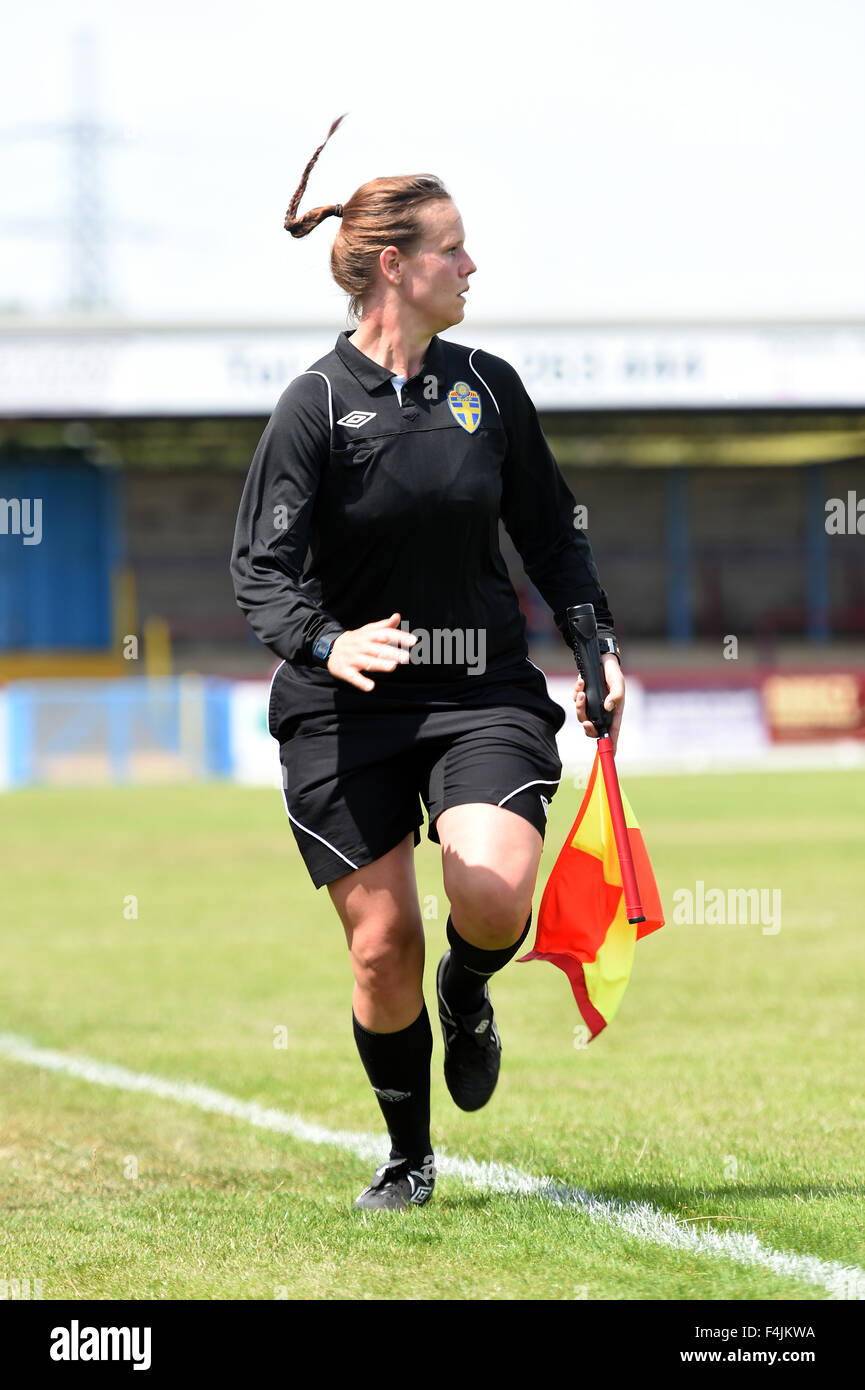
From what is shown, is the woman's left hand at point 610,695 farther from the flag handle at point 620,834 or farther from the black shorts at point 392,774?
the black shorts at point 392,774

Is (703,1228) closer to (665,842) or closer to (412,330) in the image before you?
(412,330)

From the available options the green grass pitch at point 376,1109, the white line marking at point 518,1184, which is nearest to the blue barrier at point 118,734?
the green grass pitch at point 376,1109

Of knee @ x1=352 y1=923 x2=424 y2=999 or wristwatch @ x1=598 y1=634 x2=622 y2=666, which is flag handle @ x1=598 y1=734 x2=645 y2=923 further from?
knee @ x1=352 y1=923 x2=424 y2=999

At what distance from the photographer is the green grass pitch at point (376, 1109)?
148 inches

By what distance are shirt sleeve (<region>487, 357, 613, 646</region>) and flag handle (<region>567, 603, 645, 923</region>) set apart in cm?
6

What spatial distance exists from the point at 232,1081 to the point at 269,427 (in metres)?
3.03

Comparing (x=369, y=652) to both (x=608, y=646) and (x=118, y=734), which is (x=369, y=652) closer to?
(x=608, y=646)

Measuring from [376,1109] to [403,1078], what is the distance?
1.46 m

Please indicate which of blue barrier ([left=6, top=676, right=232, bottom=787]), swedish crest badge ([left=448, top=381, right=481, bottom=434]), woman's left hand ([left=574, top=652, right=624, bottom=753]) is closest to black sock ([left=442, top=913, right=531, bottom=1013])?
woman's left hand ([left=574, top=652, right=624, bottom=753])

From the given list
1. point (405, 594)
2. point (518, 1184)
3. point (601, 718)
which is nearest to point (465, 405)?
point (405, 594)

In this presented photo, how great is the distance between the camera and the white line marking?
11.9 feet

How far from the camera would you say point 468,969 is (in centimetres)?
423

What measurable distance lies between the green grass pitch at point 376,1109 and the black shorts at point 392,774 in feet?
2.97

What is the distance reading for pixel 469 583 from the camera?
4.11 metres
